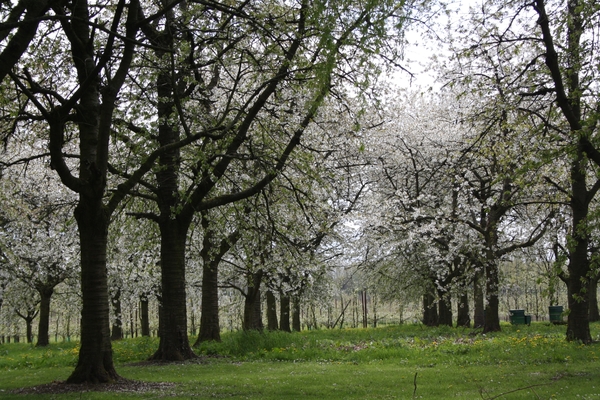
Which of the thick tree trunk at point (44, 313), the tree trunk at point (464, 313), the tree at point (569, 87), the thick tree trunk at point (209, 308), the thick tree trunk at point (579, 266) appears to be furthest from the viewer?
the tree trunk at point (464, 313)

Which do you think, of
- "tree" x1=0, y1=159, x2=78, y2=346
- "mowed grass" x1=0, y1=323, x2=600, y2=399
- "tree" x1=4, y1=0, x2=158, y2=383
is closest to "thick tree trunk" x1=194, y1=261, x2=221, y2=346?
"mowed grass" x1=0, y1=323, x2=600, y2=399

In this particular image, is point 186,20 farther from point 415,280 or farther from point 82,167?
point 415,280

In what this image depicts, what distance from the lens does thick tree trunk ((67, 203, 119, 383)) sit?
9258 millimetres

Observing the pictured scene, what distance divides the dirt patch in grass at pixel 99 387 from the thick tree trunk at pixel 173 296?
4.37 m

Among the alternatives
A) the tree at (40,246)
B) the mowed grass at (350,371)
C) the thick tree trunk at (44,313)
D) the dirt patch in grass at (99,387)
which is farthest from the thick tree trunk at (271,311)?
the dirt patch in grass at (99,387)

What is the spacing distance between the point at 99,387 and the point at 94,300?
147cm

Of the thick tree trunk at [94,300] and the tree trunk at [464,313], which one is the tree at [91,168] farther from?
the tree trunk at [464,313]

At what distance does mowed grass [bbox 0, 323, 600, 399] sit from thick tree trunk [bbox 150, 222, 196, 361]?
2.66 ft

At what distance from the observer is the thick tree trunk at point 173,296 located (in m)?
13.5

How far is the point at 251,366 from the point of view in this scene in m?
12.9

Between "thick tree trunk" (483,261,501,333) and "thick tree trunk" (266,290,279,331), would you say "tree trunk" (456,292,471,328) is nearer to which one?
"thick tree trunk" (483,261,501,333)

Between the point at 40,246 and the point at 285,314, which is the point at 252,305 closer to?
the point at 285,314

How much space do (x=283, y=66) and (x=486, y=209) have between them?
4.57 meters

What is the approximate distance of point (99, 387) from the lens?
8.77m
